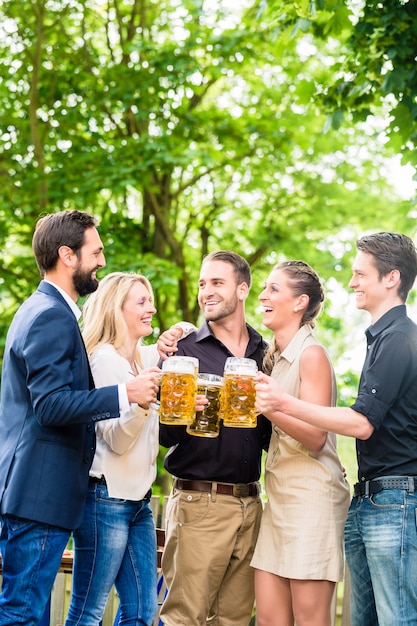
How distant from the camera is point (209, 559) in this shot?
3.41 meters

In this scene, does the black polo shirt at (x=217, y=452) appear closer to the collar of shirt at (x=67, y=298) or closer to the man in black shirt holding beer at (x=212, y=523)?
the man in black shirt holding beer at (x=212, y=523)

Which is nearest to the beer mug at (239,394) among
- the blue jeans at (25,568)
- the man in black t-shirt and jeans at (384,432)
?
the man in black t-shirt and jeans at (384,432)

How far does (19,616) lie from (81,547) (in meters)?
0.56

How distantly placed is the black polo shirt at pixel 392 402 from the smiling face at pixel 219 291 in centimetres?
88

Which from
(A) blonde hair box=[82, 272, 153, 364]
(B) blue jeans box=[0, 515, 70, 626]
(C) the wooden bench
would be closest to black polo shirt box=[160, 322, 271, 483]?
(A) blonde hair box=[82, 272, 153, 364]

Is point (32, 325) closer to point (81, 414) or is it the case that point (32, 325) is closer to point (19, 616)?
point (81, 414)

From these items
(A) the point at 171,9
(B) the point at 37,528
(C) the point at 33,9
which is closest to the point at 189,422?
(B) the point at 37,528

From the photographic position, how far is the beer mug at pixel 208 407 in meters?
3.05

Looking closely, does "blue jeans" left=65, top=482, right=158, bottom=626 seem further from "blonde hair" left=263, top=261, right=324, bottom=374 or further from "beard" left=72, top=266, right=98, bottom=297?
"blonde hair" left=263, top=261, right=324, bottom=374

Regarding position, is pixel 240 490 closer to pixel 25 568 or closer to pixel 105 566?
pixel 105 566

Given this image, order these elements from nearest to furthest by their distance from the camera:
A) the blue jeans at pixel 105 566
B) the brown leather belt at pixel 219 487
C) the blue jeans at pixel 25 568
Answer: the blue jeans at pixel 25 568, the blue jeans at pixel 105 566, the brown leather belt at pixel 219 487

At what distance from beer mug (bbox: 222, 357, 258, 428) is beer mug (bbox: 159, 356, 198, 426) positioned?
12 cm

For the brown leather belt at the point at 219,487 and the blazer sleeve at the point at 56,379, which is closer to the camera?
the blazer sleeve at the point at 56,379

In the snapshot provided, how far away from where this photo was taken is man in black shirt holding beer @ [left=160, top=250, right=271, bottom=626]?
135 inches
